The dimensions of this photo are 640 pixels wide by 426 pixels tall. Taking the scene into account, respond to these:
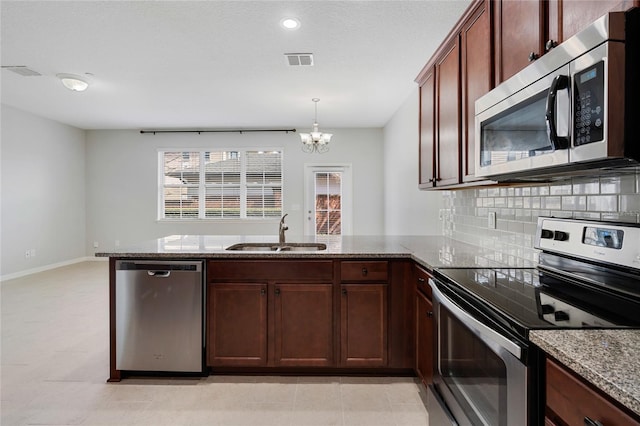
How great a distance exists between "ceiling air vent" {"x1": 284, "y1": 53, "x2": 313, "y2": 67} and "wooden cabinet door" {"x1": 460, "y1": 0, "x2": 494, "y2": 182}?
182 cm

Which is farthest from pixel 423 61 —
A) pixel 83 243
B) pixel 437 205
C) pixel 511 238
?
pixel 83 243

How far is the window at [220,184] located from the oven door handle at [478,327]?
18.9 feet

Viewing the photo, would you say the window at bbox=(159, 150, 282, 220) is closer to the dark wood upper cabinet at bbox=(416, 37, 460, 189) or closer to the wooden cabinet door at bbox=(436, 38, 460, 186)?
the dark wood upper cabinet at bbox=(416, 37, 460, 189)

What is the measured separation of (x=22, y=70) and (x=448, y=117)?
464 centimetres

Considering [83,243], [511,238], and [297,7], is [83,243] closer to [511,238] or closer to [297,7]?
[297,7]

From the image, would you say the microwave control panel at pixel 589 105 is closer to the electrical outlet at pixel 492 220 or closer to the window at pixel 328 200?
the electrical outlet at pixel 492 220

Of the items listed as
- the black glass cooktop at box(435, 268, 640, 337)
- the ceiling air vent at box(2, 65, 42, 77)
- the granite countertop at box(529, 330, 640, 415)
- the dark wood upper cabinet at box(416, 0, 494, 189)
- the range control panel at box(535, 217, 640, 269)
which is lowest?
the granite countertop at box(529, 330, 640, 415)

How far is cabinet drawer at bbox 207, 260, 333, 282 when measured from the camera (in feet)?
7.64

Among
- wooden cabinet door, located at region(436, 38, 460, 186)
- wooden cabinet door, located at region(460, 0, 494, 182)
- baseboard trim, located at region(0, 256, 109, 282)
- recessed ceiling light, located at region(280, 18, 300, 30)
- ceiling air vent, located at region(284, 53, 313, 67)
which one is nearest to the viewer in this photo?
wooden cabinet door, located at region(460, 0, 494, 182)

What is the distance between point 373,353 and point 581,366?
1738 millimetres

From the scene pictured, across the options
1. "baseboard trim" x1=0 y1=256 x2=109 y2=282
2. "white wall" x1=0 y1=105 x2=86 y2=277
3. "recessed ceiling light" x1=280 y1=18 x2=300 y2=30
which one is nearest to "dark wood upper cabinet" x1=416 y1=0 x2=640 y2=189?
"recessed ceiling light" x1=280 y1=18 x2=300 y2=30

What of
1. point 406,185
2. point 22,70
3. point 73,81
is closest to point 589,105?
point 406,185

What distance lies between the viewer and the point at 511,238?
2.17m

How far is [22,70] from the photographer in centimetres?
398
